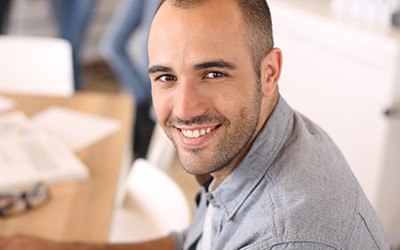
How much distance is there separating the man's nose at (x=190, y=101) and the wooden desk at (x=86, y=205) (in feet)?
1.78

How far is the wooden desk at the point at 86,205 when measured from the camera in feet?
4.36

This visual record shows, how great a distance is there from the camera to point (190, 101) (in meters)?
0.86

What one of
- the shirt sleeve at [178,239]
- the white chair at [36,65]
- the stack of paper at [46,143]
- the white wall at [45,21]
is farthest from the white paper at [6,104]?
the white wall at [45,21]

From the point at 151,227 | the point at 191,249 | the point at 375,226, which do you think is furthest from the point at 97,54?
the point at 375,226

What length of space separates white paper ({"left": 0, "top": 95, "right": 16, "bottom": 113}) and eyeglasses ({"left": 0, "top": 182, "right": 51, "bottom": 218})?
56 centimetres

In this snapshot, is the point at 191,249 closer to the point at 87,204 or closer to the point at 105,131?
the point at 87,204

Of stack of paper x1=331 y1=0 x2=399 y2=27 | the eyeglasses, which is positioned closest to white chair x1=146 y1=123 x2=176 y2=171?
the eyeglasses

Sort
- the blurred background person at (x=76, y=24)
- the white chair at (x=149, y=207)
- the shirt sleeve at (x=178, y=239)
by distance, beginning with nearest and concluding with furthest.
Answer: the shirt sleeve at (x=178, y=239)
the white chair at (x=149, y=207)
the blurred background person at (x=76, y=24)

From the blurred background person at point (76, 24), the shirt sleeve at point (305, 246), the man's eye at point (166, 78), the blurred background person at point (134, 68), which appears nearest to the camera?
the shirt sleeve at point (305, 246)

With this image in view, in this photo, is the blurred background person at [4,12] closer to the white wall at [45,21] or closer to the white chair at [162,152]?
the white wall at [45,21]

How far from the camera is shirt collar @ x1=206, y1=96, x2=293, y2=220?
0.92 m

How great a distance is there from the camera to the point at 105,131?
1.81 meters

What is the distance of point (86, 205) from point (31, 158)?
24 centimetres

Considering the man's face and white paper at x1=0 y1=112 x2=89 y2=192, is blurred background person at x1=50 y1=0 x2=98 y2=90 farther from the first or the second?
the man's face
